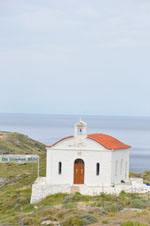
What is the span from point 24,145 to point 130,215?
212 feet

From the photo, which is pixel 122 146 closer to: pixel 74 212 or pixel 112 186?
pixel 112 186

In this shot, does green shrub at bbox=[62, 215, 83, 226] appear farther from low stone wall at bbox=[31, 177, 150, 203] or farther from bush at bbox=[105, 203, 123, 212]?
low stone wall at bbox=[31, 177, 150, 203]

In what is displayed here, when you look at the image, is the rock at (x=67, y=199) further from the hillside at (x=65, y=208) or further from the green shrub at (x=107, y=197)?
the green shrub at (x=107, y=197)

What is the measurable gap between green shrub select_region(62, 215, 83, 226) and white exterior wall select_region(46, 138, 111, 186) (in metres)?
10.9

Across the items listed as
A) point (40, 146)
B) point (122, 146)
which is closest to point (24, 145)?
point (40, 146)

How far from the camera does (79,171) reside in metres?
33.9

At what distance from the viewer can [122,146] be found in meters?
35.9

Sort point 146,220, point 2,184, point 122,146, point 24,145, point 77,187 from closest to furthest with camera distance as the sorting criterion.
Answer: point 146,220
point 77,187
point 122,146
point 2,184
point 24,145

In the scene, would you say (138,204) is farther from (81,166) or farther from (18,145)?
(18,145)

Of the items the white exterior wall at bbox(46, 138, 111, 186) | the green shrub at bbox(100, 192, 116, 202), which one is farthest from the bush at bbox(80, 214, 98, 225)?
the white exterior wall at bbox(46, 138, 111, 186)

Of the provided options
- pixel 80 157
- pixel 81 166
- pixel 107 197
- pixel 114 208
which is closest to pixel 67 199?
pixel 107 197

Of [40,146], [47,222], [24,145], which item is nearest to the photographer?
[47,222]

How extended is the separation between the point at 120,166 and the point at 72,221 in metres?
13.9

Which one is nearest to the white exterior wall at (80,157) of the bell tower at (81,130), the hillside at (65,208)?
the bell tower at (81,130)
